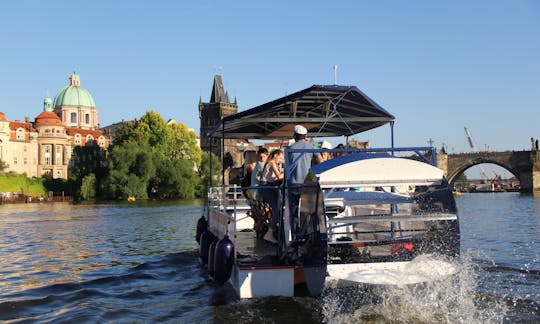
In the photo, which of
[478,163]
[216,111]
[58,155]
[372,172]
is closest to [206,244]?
[372,172]

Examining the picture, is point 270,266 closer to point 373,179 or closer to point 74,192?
point 373,179

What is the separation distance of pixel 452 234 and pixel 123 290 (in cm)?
669

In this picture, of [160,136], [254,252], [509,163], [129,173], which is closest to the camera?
[254,252]

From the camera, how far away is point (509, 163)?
107 m

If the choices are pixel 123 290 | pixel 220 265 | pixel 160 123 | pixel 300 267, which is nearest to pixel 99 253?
pixel 123 290

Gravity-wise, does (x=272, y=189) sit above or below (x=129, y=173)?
below

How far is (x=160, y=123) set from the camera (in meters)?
83.6

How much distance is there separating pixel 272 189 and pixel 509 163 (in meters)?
106

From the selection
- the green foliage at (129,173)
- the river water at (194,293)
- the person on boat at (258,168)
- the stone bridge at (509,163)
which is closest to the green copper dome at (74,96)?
the green foliage at (129,173)

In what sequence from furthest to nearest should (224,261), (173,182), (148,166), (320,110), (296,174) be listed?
(173,182), (148,166), (320,110), (224,261), (296,174)

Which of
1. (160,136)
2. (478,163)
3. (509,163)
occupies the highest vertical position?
(160,136)

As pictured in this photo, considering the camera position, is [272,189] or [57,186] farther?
[57,186]

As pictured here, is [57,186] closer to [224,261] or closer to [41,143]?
[41,143]

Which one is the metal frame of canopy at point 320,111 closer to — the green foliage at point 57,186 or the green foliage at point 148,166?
the green foliage at point 148,166
